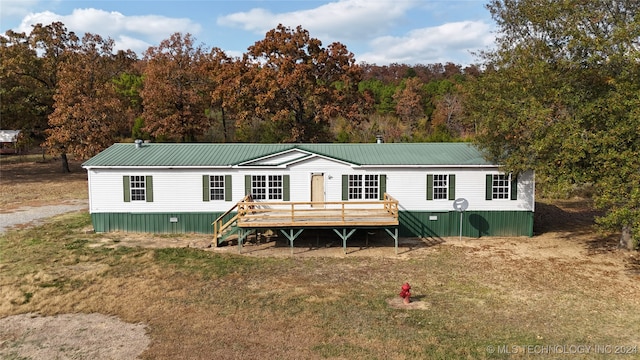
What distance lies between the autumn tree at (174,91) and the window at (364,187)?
2271 centimetres

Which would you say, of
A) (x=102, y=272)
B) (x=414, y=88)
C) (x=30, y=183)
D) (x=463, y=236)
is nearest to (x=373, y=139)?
(x=414, y=88)

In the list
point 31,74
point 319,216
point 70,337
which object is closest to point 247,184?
point 319,216

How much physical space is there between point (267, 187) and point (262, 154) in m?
1.61

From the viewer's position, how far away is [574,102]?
16.9 metres

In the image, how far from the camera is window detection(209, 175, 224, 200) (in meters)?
21.5

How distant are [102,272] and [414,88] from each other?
50789 mm

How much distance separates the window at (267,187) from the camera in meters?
21.4

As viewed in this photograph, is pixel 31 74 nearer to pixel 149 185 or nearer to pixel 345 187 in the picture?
pixel 149 185

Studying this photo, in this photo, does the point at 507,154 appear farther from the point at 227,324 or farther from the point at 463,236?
the point at 227,324

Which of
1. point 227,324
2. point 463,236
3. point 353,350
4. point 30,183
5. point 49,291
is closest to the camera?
point 353,350

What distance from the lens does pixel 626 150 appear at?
15172mm

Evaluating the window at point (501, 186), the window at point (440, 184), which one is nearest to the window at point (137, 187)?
the window at point (440, 184)

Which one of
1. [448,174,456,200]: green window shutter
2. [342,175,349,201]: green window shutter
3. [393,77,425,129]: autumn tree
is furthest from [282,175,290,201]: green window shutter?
[393,77,425,129]: autumn tree

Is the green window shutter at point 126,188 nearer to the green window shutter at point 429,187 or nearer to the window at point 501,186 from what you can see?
the green window shutter at point 429,187
